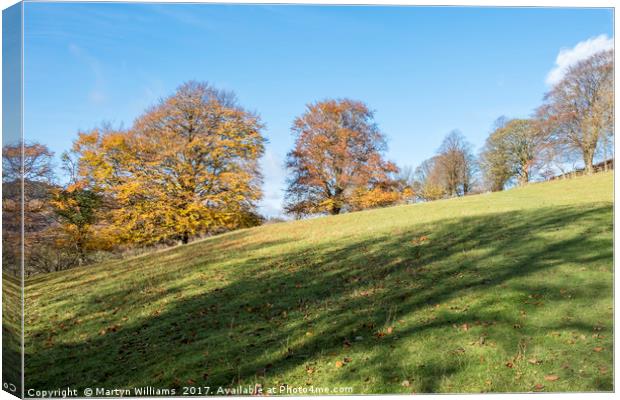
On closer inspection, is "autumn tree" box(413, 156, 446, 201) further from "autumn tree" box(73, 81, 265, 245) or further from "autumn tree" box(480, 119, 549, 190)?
"autumn tree" box(73, 81, 265, 245)

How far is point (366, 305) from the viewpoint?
22.5 feet

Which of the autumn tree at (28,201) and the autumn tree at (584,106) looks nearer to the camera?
the autumn tree at (28,201)

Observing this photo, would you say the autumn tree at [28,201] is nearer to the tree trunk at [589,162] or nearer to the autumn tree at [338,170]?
the autumn tree at [338,170]

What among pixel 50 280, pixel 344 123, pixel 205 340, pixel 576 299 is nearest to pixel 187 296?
pixel 205 340

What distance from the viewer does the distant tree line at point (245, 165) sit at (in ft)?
23.4

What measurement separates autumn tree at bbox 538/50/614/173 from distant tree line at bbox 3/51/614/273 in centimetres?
2

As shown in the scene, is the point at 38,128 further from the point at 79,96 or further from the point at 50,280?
the point at 50,280

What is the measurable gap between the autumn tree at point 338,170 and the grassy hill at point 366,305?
12.3 inches

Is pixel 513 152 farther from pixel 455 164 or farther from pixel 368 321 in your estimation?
pixel 368 321

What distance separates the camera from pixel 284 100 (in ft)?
23.9

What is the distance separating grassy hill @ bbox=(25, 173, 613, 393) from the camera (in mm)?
6102

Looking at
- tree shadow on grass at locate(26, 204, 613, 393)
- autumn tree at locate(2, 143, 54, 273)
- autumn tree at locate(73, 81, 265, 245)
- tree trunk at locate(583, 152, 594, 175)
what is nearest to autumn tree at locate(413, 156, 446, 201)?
tree shadow on grass at locate(26, 204, 613, 393)

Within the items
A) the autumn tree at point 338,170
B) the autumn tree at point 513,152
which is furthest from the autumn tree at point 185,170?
the autumn tree at point 513,152

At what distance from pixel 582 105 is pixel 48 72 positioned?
27.0 ft
